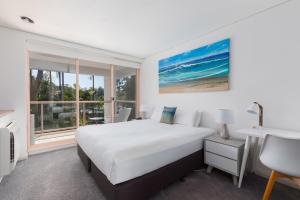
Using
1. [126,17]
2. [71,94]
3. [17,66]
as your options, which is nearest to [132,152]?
[126,17]

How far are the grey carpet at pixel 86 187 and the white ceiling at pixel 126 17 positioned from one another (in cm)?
246

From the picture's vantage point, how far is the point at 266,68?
7.05 ft

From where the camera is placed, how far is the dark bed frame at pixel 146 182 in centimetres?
140

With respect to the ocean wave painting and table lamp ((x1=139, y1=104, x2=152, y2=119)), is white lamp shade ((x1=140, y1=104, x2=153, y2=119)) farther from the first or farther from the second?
the ocean wave painting

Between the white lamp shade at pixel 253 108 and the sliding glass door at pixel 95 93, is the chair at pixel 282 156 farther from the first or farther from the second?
the sliding glass door at pixel 95 93

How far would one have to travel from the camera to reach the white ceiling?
2.01m

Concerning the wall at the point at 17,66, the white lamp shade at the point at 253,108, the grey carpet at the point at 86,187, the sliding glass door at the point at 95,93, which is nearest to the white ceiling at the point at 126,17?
the wall at the point at 17,66

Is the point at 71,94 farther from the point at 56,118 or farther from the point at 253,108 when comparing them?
the point at 253,108

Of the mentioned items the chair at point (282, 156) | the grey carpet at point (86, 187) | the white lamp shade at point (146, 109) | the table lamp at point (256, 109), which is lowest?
the grey carpet at point (86, 187)

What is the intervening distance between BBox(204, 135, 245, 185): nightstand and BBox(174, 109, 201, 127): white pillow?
1.83 feet

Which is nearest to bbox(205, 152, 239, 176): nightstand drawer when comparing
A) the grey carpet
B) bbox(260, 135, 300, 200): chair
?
the grey carpet

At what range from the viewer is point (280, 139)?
1343 millimetres

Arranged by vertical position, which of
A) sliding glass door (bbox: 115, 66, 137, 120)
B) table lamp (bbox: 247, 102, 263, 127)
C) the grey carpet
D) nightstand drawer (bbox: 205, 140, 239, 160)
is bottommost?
the grey carpet

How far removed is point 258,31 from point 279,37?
303mm
